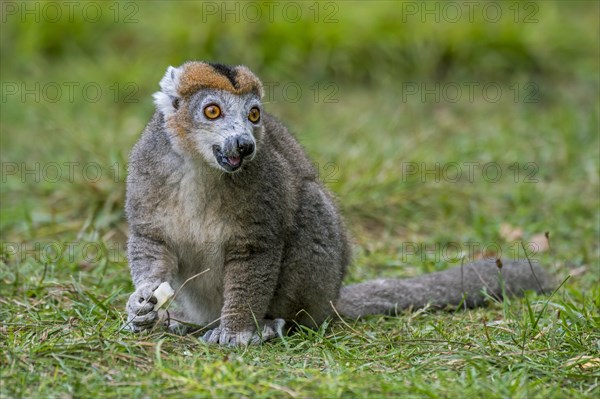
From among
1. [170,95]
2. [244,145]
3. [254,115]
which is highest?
[170,95]

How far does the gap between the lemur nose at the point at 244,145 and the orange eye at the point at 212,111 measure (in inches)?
10.8

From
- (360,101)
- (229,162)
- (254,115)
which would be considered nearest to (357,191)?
(360,101)

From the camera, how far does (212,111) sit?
5555mm

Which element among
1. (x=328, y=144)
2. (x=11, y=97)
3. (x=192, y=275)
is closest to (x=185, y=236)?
(x=192, y=275)

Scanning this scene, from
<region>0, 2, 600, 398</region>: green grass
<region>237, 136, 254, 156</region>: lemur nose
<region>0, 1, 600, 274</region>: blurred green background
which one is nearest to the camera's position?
<region>0, 2, 600, 398</region>: green grass

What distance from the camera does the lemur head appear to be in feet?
17.8

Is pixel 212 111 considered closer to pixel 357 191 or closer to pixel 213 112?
pixel 213 112

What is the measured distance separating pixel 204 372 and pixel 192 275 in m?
1.25

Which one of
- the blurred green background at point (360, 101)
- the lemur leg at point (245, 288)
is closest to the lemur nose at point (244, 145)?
the lemur leg at point (245, 288)

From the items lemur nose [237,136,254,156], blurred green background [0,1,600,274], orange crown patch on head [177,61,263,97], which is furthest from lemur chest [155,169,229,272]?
blurred green background [0,1,600,274]

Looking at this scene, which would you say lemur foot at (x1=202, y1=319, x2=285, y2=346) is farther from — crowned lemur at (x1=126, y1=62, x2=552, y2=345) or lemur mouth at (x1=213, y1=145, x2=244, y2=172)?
lemur mouth at (x1=213, y1=145, x2=244, y2=172)

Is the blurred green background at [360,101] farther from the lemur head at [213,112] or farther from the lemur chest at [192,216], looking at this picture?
the lemur head at [213,112]

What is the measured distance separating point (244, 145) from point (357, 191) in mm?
3679

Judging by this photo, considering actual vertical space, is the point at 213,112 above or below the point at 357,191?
above
